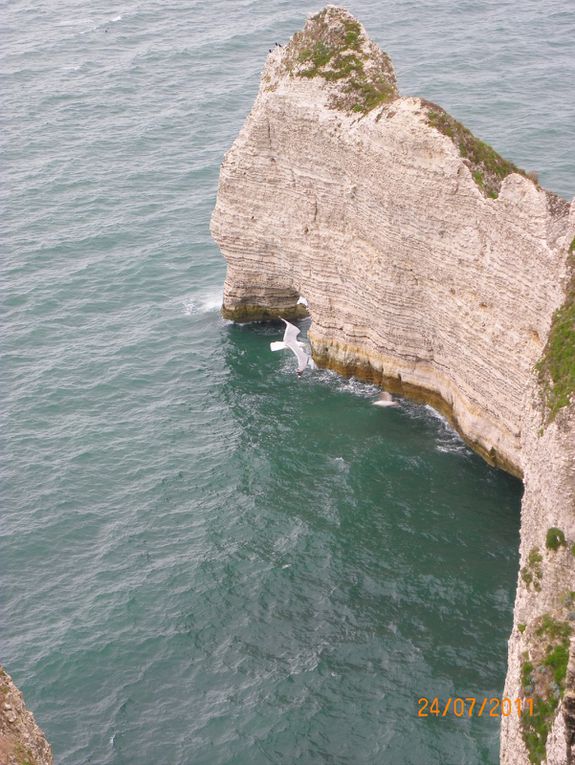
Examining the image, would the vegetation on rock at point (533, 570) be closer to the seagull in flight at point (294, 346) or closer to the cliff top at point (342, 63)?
the cliff top at point (342, 63)

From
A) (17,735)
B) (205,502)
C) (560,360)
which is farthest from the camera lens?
(205,502)

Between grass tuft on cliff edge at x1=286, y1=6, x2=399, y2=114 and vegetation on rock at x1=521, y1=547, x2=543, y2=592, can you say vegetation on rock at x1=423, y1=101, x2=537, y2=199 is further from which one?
vegetation on rock at x1=521, y1=547, x2=543, y2=592

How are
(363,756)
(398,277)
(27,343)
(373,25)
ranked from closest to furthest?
(363,756) → (398,277) → (27,343) → (373,25)

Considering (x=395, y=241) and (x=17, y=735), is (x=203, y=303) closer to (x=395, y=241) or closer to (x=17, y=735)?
(x=395, y=241)

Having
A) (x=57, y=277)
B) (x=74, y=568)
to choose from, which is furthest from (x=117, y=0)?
(x=74, y=568)

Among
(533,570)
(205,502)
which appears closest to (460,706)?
(533,570)

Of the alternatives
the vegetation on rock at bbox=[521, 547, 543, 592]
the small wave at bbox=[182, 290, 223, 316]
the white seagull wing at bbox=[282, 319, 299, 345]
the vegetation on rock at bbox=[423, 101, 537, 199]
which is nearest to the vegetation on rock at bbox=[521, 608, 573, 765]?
the vegetation on rock at bbox=[521, 547, 543, 592]

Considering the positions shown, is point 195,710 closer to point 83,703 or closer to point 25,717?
point 83,703
